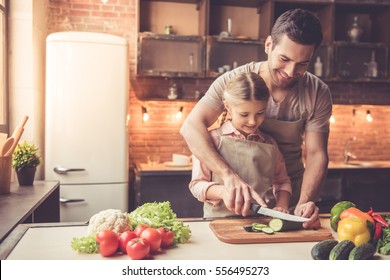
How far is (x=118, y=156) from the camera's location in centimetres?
355

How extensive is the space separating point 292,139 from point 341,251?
0.85m

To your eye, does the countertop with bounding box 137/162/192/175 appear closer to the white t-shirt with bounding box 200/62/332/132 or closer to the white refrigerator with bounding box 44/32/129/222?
the white refrigerator with bounding box 44/32/129/222

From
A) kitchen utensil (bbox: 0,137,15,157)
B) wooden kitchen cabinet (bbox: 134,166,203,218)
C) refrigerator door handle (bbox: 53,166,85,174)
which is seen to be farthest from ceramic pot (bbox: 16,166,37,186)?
wooden kitchen cabinet (bbox: 134,166,203,218)

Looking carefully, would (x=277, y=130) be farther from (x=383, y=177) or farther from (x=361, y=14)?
(x=361, y=14)

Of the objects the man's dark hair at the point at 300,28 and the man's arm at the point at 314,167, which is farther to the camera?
the man's arm at the point at 314,167

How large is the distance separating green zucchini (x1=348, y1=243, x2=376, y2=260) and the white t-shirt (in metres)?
0.82

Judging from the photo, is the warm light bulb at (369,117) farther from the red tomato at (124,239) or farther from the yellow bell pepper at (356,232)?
the red tomato at (124,239)

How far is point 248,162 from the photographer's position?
6.07 feet

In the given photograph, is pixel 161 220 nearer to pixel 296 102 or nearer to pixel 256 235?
pixel 256 235

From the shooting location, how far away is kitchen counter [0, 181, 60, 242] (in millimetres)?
1836

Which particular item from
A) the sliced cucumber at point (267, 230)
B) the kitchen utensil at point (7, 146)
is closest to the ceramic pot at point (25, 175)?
the kitchen utensil at point (7, 146)

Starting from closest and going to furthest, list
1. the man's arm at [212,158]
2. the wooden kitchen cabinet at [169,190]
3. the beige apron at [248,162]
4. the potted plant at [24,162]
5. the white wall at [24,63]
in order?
the man's arm at [212,158]
the beige apron at [248,162]
the potted plant at [24,162]
the white wall at [24,63]
the wooden kitchen cabinet at [169,190]

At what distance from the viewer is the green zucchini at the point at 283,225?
1474mm
